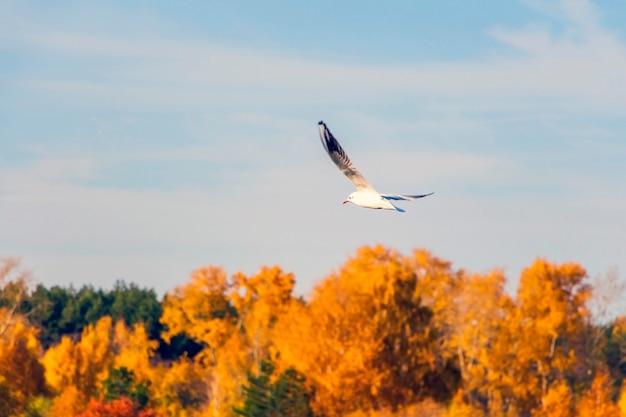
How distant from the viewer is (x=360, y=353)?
2936 inches

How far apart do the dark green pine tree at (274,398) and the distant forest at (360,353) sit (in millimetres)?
72

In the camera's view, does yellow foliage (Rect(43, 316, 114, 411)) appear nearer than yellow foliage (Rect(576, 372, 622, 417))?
No

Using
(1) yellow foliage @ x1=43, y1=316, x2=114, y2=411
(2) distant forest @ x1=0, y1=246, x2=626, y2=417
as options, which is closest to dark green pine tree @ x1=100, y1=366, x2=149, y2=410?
(2) distant forest @ x1=0, y1=246, x2=626, y2=417

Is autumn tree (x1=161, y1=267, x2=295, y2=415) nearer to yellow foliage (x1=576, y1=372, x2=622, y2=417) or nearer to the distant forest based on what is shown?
the distant forest

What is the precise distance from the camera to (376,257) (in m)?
84.1

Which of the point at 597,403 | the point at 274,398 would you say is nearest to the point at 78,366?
the point at 274,398

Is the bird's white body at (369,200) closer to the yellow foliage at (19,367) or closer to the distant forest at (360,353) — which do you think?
the distant forest at (360,353)

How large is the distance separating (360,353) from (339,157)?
4379cm

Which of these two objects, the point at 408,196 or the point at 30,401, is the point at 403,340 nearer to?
the point at 30,401

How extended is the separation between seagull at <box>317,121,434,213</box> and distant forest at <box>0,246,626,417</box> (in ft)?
115

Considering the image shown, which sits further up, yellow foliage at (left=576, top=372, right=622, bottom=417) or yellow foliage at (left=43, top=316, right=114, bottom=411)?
yellow foliage at (left=43, top=316, right=114, bottom=411)

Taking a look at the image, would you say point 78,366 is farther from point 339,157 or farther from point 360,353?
point 339,157

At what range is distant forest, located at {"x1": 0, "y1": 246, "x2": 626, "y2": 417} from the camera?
242 ft

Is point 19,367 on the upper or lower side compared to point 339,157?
upper
